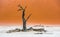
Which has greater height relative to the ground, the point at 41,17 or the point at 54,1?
the point at 54,1

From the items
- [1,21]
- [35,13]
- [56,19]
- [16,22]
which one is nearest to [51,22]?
[56,19]

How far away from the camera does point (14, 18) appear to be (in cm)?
309

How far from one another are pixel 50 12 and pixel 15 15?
60cm

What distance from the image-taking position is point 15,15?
311 centimetres

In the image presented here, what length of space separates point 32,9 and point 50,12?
31 cm

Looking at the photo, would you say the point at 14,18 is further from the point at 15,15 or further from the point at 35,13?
the point at 35,13

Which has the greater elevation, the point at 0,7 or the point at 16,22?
the point at 0,7

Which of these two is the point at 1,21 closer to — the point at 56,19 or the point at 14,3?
the point at 14,3

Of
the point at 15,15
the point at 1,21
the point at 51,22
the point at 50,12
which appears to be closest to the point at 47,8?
the point at 50,12

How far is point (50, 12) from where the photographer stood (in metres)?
3.12

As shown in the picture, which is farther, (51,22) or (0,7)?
(0,7)

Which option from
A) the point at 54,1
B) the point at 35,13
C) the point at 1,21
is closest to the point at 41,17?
the point at 35,13

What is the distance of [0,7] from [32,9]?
0.56m

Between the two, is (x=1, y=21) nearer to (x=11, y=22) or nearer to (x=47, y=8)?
(x=11, y=22)
